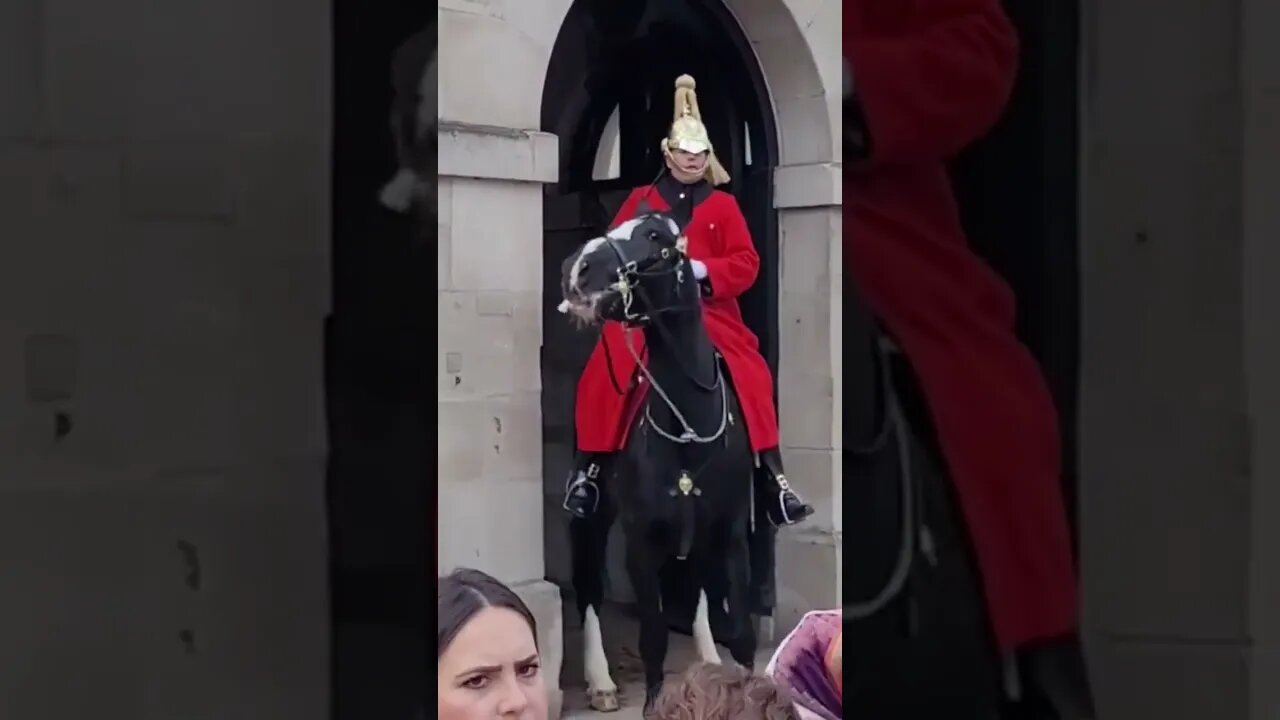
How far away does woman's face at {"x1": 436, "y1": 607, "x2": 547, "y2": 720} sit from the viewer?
A: 1004mm

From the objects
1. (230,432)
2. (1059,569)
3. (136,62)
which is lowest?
(1059,569)

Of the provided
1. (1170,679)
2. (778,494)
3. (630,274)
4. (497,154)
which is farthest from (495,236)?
(1170,679)

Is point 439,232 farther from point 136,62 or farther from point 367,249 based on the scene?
point 136,62

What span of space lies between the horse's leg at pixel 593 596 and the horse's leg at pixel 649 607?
0.03 m

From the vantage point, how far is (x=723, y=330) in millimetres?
1243

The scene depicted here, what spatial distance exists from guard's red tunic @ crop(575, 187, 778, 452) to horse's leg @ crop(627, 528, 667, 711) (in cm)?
10

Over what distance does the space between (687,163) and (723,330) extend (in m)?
0.17

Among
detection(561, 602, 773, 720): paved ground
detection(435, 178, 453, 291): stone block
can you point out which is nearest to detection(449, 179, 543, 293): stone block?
detection(435, 178, 453, 291): stone block

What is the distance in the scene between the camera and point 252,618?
0.87 m

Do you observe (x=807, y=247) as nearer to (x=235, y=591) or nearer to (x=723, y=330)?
(x=723, y=330)

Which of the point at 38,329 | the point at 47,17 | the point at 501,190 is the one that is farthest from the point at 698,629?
the point at 47,17

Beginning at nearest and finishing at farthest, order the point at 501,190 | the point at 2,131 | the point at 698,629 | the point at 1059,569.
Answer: the point at 2,131 < the point at 1059,569 < the point at 501,190 < the point at 698,629

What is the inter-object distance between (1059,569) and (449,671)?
478 millimetres

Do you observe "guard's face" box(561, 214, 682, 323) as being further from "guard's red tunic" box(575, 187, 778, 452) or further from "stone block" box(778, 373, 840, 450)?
"stone block" box(778, 373, 840, 450)
